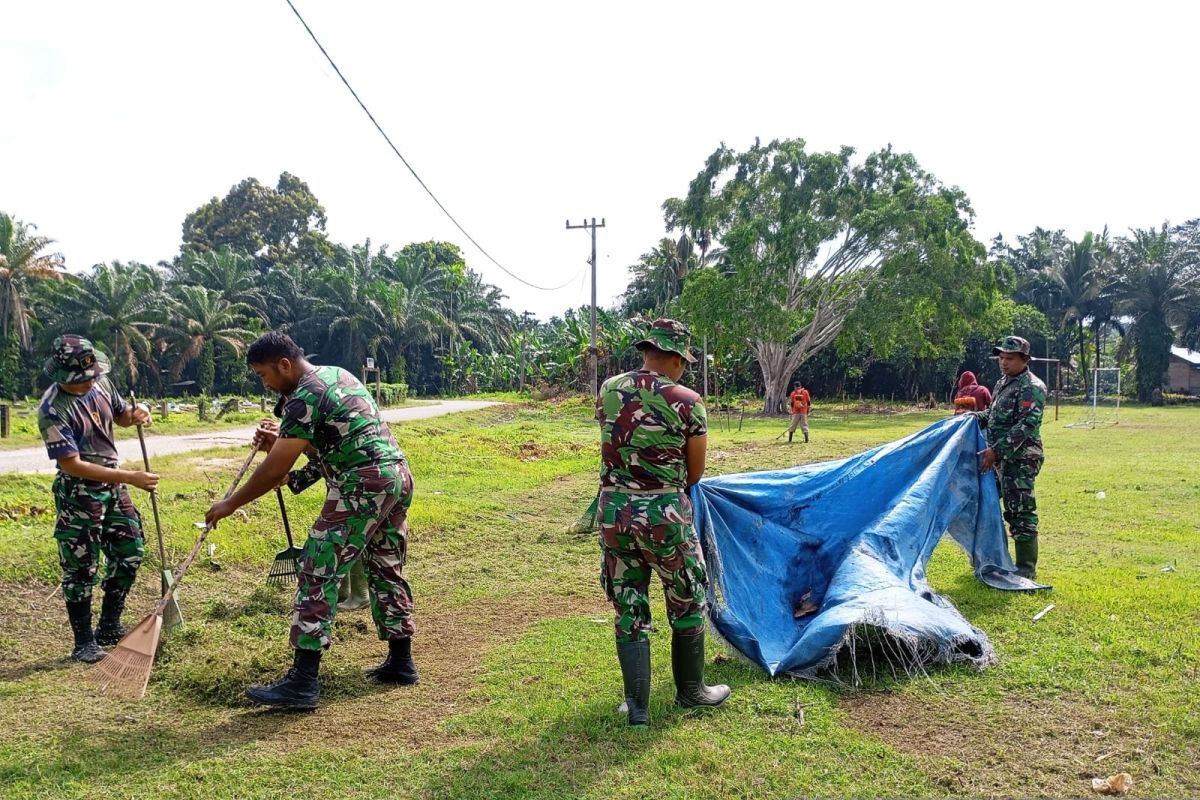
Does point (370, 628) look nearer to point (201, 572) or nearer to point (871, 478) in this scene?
point (201, 572)

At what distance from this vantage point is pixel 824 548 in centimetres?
560

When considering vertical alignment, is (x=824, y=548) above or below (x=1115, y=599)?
above

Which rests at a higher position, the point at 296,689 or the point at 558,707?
the point at 296,689

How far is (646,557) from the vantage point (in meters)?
4.04

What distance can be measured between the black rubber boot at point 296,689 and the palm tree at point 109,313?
3900cm

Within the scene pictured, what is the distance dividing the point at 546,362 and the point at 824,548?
4469 cm

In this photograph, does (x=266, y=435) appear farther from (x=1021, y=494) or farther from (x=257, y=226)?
(x=257, y=226)

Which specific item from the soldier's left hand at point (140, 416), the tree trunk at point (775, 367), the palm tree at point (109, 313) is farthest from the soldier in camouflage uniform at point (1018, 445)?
the palm tree at point (109, 313)

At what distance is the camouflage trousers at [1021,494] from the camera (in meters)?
6.53

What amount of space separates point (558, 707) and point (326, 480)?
65.0 inches

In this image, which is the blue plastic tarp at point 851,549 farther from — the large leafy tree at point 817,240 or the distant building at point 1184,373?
the distant building at point 1184,373

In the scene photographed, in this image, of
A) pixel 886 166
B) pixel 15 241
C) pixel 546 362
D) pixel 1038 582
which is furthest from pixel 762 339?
pixel 15 241

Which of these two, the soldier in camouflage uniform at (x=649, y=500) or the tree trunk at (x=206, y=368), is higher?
the tree trunk at (x=206, y=368)

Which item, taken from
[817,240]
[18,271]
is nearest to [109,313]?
[18,271]
